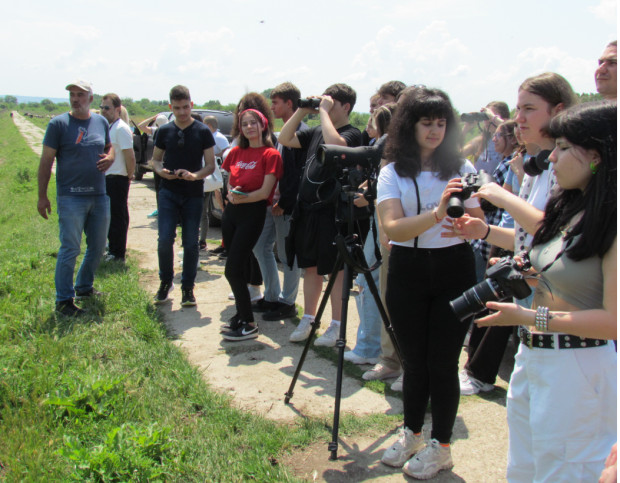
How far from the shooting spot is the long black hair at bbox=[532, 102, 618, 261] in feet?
5.80

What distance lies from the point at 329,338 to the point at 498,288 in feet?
9.16

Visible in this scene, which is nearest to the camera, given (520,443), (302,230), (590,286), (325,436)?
(590,286)

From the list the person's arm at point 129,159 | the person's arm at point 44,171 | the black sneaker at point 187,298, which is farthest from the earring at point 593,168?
the person's arm at point 129,159

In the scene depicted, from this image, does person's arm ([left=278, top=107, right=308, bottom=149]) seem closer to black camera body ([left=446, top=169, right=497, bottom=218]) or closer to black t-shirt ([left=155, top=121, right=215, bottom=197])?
black t-shirt ([left=155, top=121, right=215, bottom=197])

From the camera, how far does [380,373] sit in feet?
13.4

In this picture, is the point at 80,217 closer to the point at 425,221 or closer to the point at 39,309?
the point at 39,309

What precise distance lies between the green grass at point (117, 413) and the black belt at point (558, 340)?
145 centimetres

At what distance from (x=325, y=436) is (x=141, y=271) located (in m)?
Answer: 4.24

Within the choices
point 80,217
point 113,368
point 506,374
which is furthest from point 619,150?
point 80,217

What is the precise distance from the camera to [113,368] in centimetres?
395

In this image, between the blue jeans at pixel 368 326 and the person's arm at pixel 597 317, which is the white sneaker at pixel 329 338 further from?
the person's arm at pixel 597 317

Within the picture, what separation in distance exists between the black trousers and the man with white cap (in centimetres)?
153

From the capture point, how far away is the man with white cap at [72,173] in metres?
5.08

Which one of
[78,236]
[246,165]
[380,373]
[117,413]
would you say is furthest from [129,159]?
[380,373]
